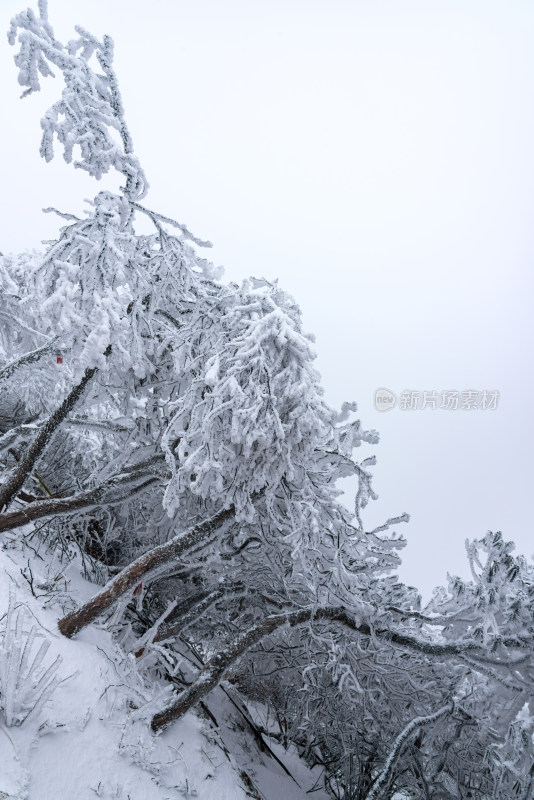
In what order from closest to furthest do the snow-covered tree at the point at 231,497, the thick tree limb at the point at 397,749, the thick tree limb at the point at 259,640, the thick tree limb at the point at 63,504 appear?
the snow-covered tree at the point at 231,497
the thick tree limb at the point at 259,640
the thick tree limb at the point at 397,749
the thick tree limb at the point at 63,504

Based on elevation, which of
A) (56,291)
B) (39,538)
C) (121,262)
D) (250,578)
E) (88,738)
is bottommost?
(88,738)

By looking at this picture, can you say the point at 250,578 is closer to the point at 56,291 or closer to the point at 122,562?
the point at 122,562

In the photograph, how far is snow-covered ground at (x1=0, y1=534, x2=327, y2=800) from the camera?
3.09 m

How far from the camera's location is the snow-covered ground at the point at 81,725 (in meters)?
3.09

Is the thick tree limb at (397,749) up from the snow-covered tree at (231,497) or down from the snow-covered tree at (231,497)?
down

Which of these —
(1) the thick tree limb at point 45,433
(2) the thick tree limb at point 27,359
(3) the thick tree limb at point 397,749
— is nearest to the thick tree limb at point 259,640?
(3) the thick tree limb at point 397,749

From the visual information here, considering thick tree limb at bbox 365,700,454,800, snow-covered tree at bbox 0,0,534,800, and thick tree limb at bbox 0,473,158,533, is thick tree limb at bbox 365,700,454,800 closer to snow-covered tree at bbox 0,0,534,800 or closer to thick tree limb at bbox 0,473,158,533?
snow-covered tree at bbox 0,0,534,800

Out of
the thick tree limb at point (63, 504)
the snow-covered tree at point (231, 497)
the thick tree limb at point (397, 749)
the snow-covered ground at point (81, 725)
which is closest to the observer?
the snow-covered ground at point (81, 725)

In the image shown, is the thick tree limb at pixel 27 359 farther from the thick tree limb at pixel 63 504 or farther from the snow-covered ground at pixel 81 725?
the snow-covered ground at pixel 81 725

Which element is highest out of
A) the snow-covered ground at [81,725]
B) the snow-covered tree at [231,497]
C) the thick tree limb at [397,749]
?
the snow-covered tree at [231,497]

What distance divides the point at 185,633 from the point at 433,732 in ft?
13.6

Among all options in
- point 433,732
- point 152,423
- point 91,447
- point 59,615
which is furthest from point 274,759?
point 91,447

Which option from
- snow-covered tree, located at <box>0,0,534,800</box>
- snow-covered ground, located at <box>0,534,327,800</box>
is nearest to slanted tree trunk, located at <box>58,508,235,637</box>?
snow-covered tree, located at <box>0,0,534,800</box>

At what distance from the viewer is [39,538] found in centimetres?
672
